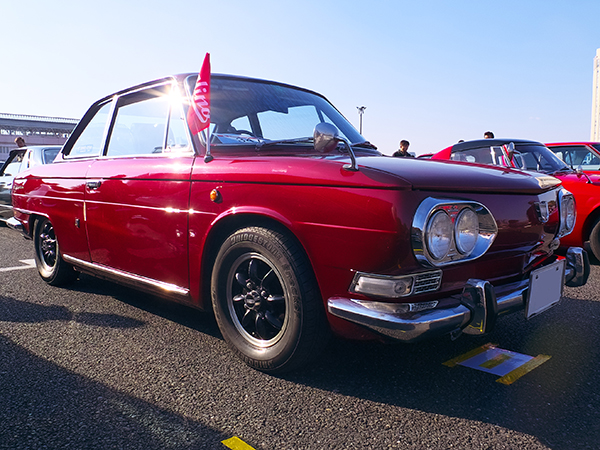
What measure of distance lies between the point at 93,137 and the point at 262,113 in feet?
5.12

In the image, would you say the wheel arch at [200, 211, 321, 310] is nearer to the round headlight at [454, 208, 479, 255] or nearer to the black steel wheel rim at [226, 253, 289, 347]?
the black steel wheel rim at [226, 253, 289, 347]

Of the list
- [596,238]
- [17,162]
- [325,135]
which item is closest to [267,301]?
[325,135]

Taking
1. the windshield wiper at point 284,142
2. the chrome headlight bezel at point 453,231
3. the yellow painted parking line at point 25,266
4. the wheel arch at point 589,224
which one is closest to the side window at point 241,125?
the windshield wiper at point 284,142

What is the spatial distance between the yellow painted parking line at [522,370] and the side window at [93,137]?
3065 millimetres

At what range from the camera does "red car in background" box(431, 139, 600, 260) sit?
5137 millimetres

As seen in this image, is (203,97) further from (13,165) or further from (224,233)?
(13,165)

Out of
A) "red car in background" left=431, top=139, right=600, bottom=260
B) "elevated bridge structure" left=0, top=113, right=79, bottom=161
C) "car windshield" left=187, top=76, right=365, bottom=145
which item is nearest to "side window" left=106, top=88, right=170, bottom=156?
"car windshield" left=187, top=76, right=365, bottom=145

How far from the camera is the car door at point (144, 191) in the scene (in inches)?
109

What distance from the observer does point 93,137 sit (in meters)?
3.86

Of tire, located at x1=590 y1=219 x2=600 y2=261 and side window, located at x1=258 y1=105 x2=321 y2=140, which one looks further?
tire, located at x1=590 y1=219 x2=600 y2=261

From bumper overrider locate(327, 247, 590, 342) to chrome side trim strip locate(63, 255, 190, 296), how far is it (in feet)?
3.60

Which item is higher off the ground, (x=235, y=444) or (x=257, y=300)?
(x=257, y=300)

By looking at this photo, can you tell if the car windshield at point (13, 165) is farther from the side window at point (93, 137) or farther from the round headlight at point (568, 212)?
the round headlight at point (568, 212)

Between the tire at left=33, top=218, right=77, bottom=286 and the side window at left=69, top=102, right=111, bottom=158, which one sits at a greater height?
the side window at left=69, top=102, right=111, bottom=158
